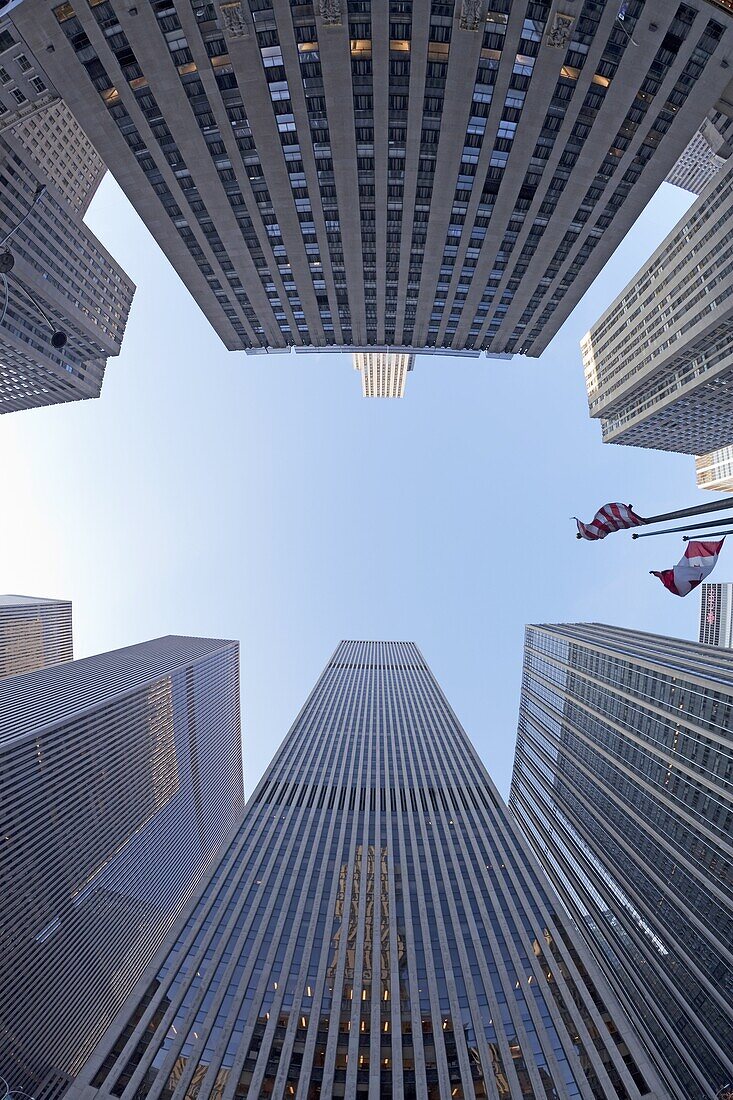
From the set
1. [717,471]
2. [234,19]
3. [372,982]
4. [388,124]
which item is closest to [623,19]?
[388,124]

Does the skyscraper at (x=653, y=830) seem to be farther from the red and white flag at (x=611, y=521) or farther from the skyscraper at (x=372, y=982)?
the red and white flag at (x=611, y=521)

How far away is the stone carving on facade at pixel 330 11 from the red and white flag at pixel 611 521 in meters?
44.2

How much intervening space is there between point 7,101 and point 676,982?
188 metres

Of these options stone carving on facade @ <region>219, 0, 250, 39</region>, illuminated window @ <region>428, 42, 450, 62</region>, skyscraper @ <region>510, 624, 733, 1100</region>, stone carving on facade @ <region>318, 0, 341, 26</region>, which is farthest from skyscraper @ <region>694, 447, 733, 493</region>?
stone carving on facade @ <region>219, 0, 250, 39</region>

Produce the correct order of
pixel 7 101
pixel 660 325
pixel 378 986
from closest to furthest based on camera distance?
1. pixel 378 986
2. pixel 7 101
3. pixel 660 325

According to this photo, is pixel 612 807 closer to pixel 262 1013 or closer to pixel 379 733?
pixel 379 733

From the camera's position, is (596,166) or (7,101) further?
(7,101)

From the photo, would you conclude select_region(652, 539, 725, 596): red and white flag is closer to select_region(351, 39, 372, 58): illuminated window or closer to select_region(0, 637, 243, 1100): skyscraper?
select_region(351, 39, 372, 58): illuminated window

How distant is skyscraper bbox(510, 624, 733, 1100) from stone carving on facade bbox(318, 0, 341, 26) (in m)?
106

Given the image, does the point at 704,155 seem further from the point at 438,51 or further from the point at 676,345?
the point at 438,51

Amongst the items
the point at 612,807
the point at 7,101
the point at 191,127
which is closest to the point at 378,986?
the point at 612,807

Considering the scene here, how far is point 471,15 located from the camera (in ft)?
116

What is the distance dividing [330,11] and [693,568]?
49237mm

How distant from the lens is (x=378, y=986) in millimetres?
51281
